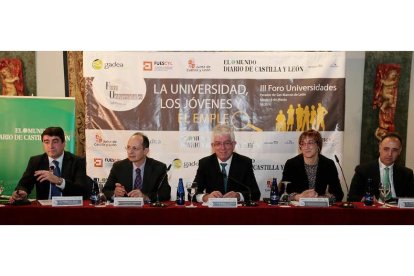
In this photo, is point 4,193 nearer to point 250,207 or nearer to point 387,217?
point 250,207

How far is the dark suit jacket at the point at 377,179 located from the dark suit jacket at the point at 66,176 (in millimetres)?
3110

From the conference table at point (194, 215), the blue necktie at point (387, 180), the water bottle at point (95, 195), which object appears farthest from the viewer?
the blue necktie at point (387, 180)

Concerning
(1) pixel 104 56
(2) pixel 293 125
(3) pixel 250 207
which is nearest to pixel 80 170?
(1) pixel 104 56

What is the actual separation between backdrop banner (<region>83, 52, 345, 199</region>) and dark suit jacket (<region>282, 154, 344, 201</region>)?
167mm

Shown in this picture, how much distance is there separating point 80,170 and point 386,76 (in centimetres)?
380

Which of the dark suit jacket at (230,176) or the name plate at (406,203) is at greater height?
the dark suit jacket at (230,176)

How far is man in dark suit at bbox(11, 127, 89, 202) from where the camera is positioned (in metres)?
4.91

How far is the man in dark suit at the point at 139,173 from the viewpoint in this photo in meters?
4.87

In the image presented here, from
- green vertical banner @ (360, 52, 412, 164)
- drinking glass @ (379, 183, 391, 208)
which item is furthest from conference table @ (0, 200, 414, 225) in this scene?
green vertical banner @ (360, 52, 412, 164)

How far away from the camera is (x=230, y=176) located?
191 inches

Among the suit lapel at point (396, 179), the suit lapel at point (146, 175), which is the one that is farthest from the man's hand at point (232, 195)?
the suit lapel at point (396, 179)

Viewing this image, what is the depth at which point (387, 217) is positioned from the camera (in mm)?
4082

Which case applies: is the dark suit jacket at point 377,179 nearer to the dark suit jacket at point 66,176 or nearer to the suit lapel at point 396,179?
the suit lapel at point 396,179

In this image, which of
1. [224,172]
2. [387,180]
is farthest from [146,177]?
[387,180]
